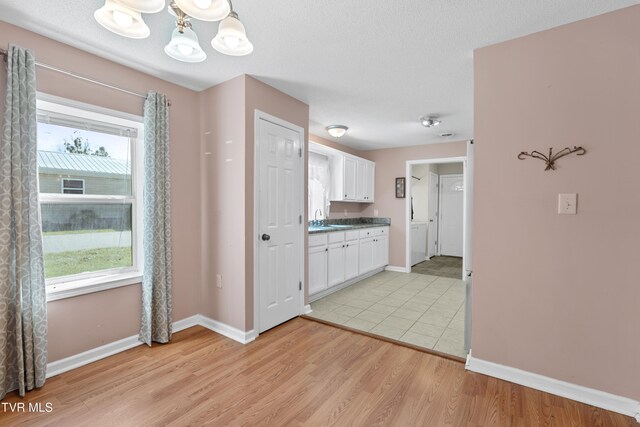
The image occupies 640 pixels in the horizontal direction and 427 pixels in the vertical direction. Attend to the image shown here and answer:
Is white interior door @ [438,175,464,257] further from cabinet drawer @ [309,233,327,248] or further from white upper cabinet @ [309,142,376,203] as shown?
cabinet drawer @ [309,233,327,248]

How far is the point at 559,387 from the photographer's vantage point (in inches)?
75.8

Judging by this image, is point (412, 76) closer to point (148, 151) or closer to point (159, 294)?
point (148, 151)

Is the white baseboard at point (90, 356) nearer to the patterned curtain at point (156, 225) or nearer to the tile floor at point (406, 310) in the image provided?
the patterned curtain at point (156, 225)

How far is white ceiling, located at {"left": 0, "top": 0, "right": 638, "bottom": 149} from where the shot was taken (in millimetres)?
1757

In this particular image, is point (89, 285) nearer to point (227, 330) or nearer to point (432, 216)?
point (227, 330)

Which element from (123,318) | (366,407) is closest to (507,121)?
(366,407)

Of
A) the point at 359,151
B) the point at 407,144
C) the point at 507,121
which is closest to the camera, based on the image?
the point at 507,121

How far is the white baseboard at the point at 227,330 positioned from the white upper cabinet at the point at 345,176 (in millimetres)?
2752

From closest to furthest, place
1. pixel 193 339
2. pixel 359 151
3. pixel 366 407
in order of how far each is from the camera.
Result: pixel 366 407, pixel 193 339, pixel 359 151

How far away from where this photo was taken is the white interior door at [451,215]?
7203 millimetres

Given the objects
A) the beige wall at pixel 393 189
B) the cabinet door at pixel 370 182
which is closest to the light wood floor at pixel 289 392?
the beige wall at pixel 393 189

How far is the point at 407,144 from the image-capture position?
5.48 metres

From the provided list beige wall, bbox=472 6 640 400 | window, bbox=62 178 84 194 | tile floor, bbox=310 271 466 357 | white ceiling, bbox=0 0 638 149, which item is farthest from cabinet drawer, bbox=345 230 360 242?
window, bbox=62 178 84 194

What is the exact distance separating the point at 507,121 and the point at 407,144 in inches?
136
